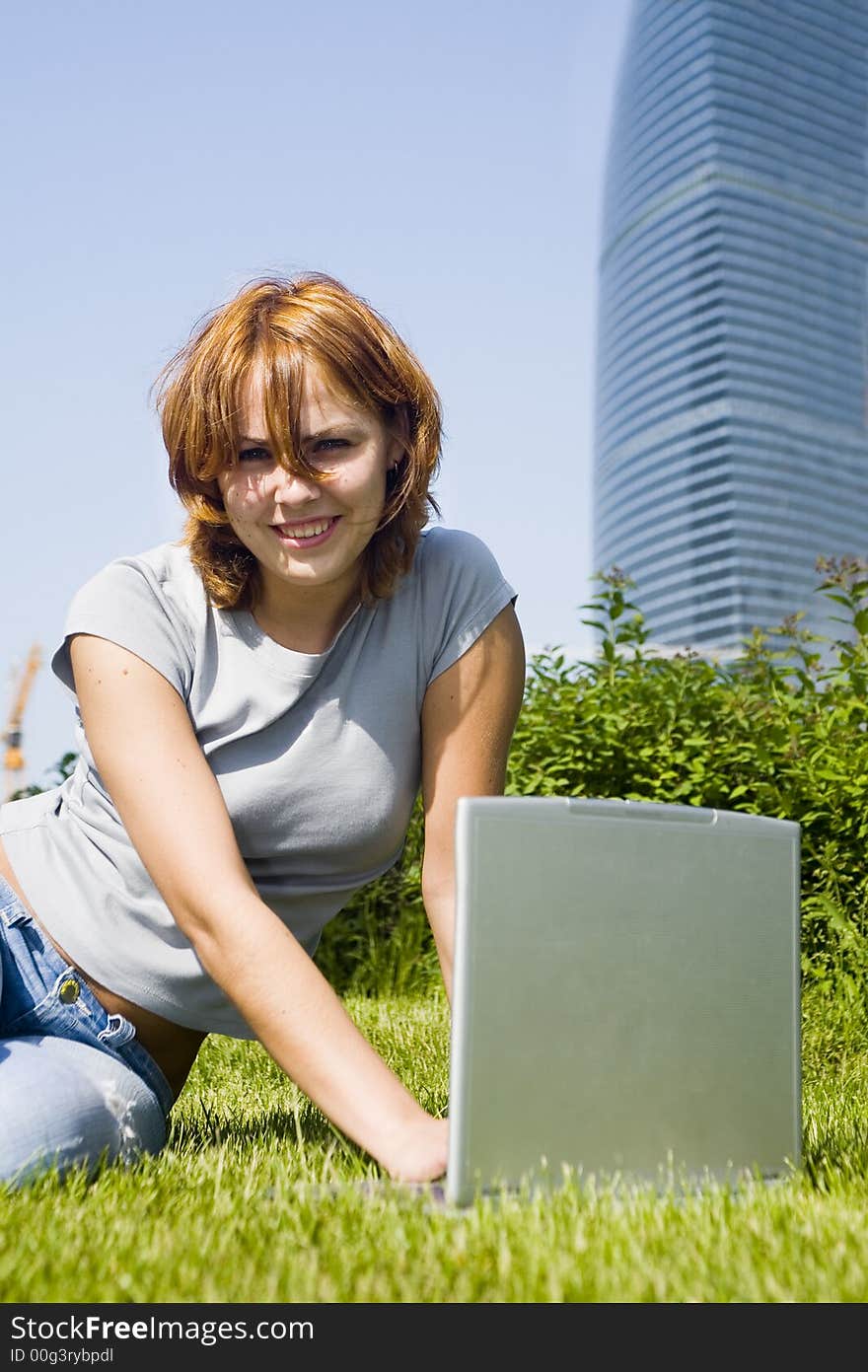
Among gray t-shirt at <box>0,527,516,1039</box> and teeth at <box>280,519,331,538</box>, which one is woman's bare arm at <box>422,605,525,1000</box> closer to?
gray t-shirt at <box>0,527,516,1039</box>

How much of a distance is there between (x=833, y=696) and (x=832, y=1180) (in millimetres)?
2891

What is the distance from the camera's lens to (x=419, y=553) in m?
2.40

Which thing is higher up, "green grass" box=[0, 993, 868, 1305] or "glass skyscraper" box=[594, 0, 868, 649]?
"glass skyscraper" box=[594, 0, 868, 649]

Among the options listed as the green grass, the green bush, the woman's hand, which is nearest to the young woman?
the green grass

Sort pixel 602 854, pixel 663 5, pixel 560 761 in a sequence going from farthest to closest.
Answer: pixel 663 5, pixel 560 761, pixel 602 854

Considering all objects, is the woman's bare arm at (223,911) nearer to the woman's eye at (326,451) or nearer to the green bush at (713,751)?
the woman's eye at (326,451)

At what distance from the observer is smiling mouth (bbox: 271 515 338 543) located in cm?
212

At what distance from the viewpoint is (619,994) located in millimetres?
1576

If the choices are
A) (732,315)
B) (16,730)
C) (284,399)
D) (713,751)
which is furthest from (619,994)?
(732,315)

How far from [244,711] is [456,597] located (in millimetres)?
446

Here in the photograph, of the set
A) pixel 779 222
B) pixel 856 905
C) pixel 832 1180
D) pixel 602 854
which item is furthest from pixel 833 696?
pixel 779 222

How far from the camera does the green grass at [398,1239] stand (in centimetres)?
132

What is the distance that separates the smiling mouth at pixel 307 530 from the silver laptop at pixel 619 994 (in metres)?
0.76
